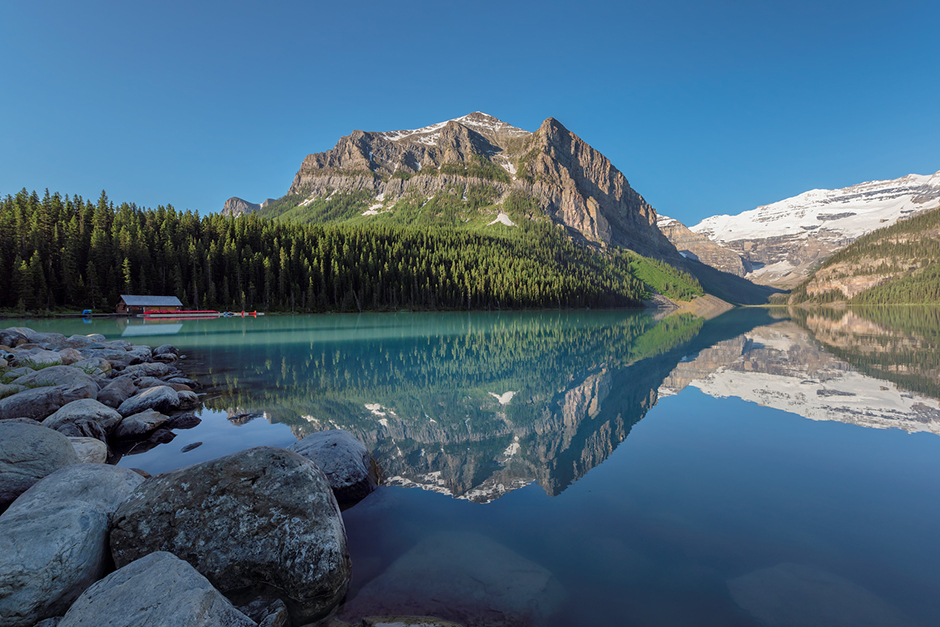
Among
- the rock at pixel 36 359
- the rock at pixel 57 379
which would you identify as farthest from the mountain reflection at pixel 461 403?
the rock at pixel 36 359

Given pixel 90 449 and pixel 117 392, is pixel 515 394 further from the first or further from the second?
pixel 117 392

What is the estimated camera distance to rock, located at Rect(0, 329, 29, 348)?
2336 centimetres

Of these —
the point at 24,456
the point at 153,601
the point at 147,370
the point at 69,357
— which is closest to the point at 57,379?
the point at 147,370

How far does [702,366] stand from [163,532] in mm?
27927

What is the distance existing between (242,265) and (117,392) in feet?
288

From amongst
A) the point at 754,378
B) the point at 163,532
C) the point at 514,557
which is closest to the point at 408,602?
the point at 514,557

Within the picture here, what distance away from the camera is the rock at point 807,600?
211 inches

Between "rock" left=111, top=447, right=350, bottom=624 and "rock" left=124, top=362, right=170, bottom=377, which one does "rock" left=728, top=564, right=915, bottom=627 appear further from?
"rock" left=124, top=362, right=170, bottom=377

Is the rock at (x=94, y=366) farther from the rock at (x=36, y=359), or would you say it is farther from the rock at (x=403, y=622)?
the rock at (x=403, y=622)

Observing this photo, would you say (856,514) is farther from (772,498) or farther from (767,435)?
(767,435)

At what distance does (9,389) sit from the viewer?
41.3 feet

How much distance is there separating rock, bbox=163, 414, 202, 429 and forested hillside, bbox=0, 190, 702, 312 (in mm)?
75045

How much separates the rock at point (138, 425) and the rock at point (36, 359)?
8.78 metres

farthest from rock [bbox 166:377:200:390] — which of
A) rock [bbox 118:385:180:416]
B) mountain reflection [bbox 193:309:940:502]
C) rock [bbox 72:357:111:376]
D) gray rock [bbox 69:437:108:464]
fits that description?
gray rock [bbox 69:437:108:464]
